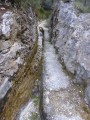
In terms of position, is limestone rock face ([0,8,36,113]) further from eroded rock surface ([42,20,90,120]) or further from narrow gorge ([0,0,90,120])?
eroded rock surface ([42,20,90,120])

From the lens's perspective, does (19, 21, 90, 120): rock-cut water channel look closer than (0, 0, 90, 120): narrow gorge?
No

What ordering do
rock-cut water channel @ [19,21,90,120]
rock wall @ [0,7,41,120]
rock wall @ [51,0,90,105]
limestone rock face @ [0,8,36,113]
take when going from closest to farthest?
rock wall @ [0,7,41,120] < limestone rock face @ [0,8,36,113] < rock-cut water channel @ [19,21,90,120] < rock wall @ [51,0,90,105]

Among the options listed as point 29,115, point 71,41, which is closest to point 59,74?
point 71,41

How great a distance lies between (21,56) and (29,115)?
120 inches

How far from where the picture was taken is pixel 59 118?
31.2 feet

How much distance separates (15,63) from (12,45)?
1143 mm

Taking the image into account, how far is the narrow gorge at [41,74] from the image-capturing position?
9609 mm

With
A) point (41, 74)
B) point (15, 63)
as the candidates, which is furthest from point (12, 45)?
point (41, 74)

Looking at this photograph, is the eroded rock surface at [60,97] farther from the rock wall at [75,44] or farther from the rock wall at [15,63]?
the rock wall at [15,63]

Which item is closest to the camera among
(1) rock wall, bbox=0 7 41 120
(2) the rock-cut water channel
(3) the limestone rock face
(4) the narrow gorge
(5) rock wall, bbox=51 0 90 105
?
(1) rock wall, bbox=0 7 41 120

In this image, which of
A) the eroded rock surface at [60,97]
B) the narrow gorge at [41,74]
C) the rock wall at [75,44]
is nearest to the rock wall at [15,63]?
the narrow gorge at [41,74]

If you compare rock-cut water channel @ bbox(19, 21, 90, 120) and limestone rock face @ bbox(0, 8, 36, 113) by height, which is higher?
limestone rock face @ bbox(0, 8, 36, 113)

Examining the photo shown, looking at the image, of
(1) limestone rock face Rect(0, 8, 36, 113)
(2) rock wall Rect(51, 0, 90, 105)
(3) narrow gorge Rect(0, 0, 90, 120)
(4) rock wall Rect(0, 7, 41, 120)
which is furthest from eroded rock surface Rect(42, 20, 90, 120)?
(1) limestone rock face Rect(0, 8, 36, 113)

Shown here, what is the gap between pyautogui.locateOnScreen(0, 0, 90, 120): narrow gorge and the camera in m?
9.61
